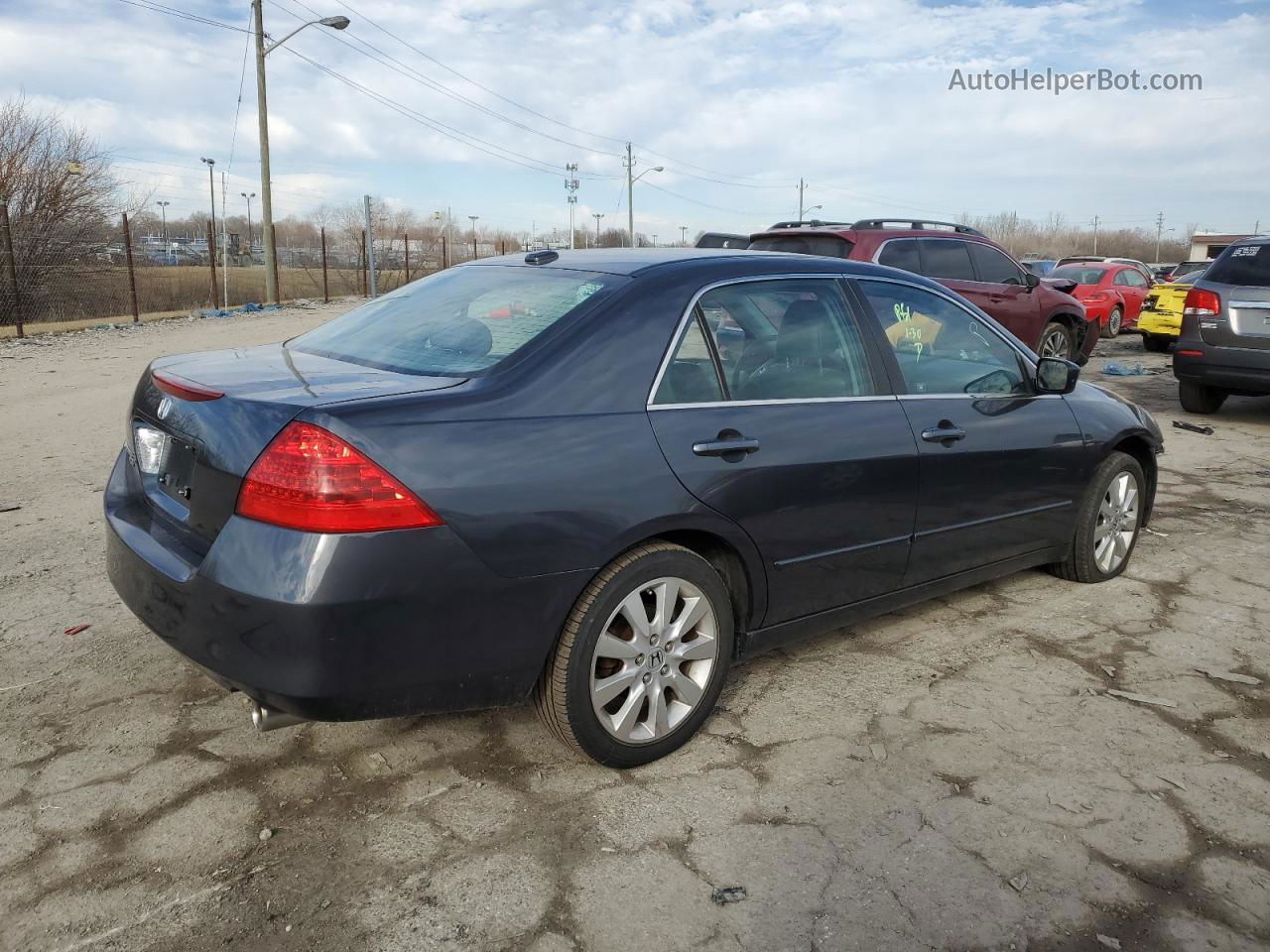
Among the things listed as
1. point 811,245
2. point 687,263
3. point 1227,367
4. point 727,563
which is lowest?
point 727,563

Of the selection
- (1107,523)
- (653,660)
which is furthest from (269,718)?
(1107,523)

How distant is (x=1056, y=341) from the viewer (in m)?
12.1

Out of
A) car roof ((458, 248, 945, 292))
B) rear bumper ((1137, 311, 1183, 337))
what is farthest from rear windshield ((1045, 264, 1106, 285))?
A: car roof ((458, 248, 945, 292))

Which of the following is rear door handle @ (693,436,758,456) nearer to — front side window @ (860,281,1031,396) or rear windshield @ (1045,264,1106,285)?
front side window @ (860,281,1031,396)

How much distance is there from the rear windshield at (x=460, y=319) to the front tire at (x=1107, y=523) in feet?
9.11

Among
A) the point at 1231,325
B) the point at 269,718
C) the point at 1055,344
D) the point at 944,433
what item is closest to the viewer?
the point at 269,718

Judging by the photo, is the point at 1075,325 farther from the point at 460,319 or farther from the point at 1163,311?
the point at 460,319

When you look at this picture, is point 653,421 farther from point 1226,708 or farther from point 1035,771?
point 1226,708

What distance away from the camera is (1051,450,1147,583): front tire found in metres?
4.72

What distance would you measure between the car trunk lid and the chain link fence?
12410 mm

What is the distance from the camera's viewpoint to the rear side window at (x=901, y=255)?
946cm

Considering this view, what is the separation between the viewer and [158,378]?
308 cm

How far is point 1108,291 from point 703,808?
64.2ft

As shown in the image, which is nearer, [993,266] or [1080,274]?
[993,266]
